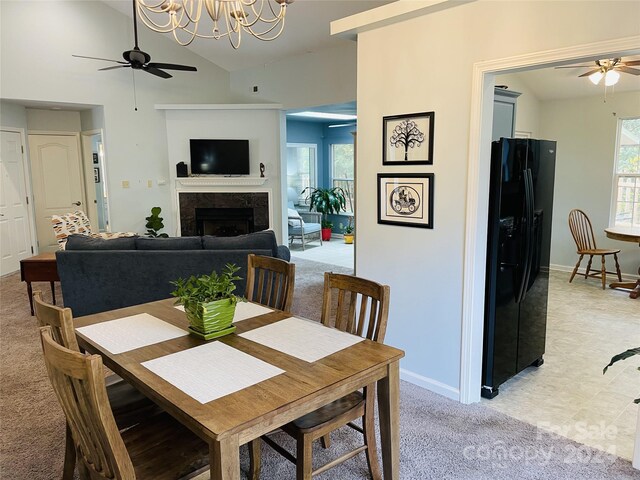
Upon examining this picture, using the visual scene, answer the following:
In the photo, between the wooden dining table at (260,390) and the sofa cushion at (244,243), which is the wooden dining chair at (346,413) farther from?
the sofa cushion at (244,243)

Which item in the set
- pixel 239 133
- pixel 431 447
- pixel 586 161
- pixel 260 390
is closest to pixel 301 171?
pixel 239 133

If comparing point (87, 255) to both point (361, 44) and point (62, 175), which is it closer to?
point (361, 44)

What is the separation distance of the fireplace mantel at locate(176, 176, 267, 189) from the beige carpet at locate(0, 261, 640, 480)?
15.3 ft

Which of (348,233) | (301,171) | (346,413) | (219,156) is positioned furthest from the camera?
(301,171)

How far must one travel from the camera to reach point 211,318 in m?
1.98

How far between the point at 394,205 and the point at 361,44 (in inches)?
45.5

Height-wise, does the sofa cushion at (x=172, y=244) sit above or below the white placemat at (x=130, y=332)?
above

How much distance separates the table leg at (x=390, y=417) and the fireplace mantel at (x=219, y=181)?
5896mm

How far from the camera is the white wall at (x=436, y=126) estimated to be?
2447mm

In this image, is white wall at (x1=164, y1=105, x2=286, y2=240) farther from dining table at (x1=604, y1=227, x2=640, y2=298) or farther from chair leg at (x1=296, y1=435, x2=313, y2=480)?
chair leg at (x1=296, y1=435, x2=313, y2=480)

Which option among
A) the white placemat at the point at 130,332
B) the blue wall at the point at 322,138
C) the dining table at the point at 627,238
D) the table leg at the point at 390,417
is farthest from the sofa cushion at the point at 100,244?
the blue wall at the point at 322,138

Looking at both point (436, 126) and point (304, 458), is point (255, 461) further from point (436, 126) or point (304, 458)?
point (436, 126)

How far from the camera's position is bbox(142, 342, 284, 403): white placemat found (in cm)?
154

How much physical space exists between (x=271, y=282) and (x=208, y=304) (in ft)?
2.38
